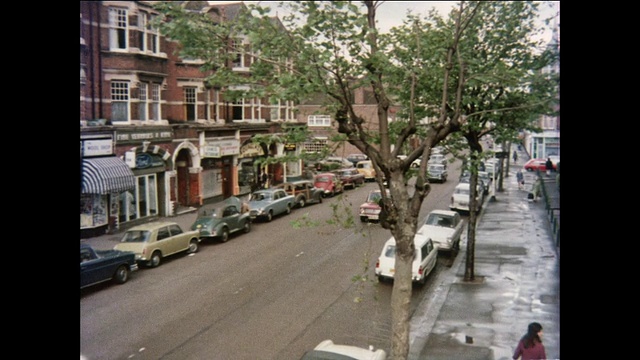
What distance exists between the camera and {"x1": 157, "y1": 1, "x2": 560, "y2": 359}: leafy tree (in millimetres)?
5961

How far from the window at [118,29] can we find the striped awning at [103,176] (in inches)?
86.9

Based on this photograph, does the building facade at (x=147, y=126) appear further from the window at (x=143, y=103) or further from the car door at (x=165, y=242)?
the car door at (x=165, y=242)

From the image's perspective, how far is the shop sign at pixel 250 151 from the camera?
10.0m

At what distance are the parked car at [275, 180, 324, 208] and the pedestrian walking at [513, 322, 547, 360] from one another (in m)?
5.61

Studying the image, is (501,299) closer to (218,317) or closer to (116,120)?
(218,317)

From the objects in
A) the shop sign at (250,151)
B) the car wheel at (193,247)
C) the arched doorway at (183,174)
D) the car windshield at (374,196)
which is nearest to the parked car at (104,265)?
the car wheel at (193,247)

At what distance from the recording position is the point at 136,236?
1023cm

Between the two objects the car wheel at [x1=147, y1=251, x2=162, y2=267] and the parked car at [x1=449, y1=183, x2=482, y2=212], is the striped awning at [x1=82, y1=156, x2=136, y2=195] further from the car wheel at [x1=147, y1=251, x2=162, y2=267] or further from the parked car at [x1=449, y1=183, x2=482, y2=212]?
the parked car at [x1=449, y1=183, x2=482, y2=212]

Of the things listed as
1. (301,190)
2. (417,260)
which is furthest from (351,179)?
(417,260)

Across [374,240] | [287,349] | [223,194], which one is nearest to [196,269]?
[223,194]
